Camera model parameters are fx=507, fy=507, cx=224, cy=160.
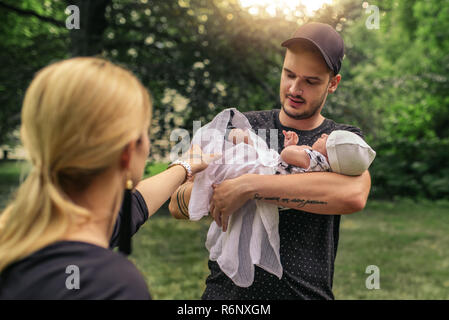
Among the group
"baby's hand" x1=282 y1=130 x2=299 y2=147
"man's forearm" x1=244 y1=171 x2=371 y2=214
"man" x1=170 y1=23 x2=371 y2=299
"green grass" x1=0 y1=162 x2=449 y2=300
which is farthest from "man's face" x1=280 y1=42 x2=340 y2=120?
"green grass" x1=0 y1=162 x2=449 y2=300

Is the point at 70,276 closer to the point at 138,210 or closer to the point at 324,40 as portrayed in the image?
the point at 138,210

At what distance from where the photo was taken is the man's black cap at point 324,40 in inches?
90.0

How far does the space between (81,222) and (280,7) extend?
6059mm

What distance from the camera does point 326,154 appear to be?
7.20 ft

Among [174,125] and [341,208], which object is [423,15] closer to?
[174,125]

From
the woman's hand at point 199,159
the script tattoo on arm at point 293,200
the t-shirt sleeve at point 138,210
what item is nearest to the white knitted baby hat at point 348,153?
the script tattoo on arm at point 293,200

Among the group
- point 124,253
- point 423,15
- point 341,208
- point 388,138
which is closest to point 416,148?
point 388,138

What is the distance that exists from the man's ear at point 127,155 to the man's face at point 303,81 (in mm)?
1132

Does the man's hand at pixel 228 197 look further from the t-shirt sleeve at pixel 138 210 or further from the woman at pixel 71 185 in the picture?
the woman at pixel 71 185

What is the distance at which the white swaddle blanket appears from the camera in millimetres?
2141

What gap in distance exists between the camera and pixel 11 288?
129 cm

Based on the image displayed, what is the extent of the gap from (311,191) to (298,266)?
0.35 metres

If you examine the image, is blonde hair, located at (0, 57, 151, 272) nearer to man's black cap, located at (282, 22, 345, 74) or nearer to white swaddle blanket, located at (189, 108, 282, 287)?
white swaddle blanket, located at (189, 108, 282, 287)

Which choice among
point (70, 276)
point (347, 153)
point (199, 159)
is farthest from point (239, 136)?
point (70, 276)
